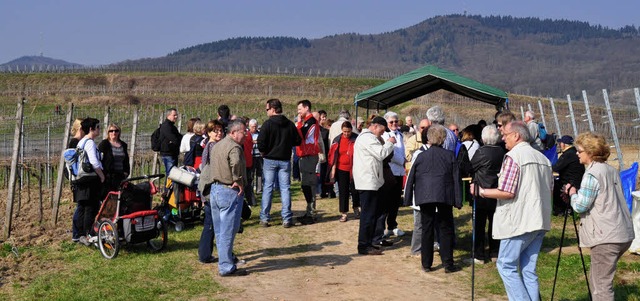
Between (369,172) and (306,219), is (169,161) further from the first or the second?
(369,172)

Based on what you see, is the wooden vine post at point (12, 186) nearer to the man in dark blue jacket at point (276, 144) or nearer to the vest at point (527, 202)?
the man in dark blue jacket at point (276, 144)

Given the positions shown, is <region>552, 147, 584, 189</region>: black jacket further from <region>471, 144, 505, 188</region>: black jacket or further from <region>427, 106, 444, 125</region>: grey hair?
<region>471, 144, 505, 188</region>: black jacket

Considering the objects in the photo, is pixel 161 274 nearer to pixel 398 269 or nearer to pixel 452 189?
pixel 398 269

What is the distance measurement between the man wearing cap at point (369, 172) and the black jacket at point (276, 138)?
67.9 inches

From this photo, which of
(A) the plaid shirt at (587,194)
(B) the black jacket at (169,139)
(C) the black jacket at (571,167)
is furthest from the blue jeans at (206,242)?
(C) the black jacket at (571,167)

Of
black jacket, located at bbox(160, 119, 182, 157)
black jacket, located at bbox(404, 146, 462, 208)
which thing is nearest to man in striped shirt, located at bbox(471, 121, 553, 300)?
black jacket, located at bbox(404, 146, 462, 208)

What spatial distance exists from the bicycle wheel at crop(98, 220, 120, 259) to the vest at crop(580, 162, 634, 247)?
5.54 meters

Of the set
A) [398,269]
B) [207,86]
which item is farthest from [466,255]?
[207,86]

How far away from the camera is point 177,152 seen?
1222 centimetres

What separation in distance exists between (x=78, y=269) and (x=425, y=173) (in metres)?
A: 4.21

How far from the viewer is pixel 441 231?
820 centimetres

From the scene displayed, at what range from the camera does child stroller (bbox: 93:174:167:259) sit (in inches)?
340

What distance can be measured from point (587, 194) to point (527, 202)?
477 millimetres

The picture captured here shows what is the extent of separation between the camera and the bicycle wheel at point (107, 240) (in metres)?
8.61
